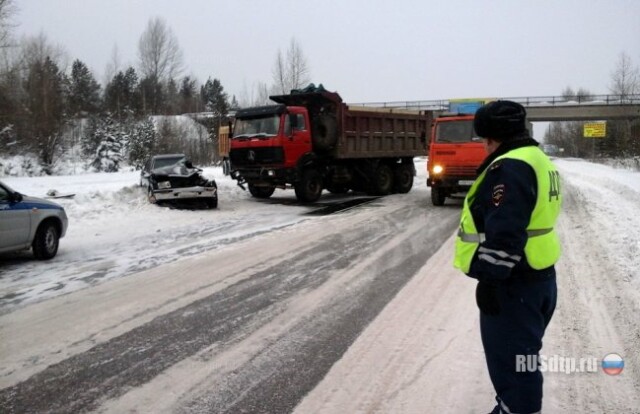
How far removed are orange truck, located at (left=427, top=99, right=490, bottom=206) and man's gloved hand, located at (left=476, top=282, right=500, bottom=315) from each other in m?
11.1

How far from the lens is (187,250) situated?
8844 millimetres

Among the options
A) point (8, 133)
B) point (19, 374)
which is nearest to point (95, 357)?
point (19, 374)

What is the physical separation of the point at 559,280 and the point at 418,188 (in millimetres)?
15581

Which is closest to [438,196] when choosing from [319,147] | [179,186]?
[319,147]

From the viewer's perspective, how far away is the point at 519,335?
2588 mm

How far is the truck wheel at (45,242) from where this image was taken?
8219 mm

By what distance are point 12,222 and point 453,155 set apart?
33.2ft

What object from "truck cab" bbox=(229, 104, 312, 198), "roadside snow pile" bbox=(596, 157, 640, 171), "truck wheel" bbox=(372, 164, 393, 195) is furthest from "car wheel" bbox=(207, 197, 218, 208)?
"roadside snow pile" bbox=(596, 157, 640, 171)

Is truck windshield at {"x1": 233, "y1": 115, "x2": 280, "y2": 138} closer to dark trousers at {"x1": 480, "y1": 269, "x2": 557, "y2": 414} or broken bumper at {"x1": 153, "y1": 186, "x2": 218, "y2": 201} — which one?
broken bumper at {"x1": 153, "y1": 186, "x2": 218, "y2": 201}

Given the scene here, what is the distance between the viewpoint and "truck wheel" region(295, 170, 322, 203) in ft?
51.8

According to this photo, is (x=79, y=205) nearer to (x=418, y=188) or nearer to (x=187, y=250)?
(x=187, y=250)

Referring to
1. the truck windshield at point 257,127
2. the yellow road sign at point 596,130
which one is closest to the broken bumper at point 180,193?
the truck windshield at point 257,127

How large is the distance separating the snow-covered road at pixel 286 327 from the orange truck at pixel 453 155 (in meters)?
3.86

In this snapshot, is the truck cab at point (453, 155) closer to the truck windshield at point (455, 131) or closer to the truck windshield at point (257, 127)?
the truck windshield at point (455, 131)
